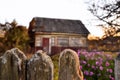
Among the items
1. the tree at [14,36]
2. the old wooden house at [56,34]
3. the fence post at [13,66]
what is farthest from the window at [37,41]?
the fence post at [13,66]

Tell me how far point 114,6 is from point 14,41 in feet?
30.8

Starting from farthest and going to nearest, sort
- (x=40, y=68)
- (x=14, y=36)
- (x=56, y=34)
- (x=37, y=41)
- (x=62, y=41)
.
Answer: (x=62, y=41), (x=56, y=34), (x=37, y=41), (x=14, y=36), (x=40, y=68)

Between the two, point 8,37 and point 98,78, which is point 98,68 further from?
point 8,37

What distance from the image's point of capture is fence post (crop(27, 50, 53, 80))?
2.54 m

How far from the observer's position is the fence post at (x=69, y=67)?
2.62m

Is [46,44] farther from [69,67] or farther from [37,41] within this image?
[69,67]

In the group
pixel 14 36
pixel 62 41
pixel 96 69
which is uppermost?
pixel 96 69

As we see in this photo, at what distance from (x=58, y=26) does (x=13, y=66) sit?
3026cm

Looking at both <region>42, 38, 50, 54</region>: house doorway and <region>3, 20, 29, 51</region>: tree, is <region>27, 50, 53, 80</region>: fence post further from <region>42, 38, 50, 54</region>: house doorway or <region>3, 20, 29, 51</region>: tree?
<region>42, 38, 50, 54</region>: house doorway

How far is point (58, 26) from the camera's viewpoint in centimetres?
3281

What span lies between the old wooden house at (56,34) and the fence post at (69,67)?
27121mm

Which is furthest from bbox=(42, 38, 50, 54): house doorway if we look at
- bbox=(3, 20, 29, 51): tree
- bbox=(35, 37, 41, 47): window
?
bbox=(3, 20, 29, 51): tree

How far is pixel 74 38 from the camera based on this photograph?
33156 mm

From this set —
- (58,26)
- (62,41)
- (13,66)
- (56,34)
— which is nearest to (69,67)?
(13,66)
